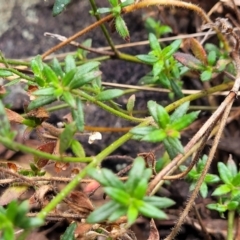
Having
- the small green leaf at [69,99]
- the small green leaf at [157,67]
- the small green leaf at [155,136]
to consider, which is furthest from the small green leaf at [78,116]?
the small green leaf at [157,67]

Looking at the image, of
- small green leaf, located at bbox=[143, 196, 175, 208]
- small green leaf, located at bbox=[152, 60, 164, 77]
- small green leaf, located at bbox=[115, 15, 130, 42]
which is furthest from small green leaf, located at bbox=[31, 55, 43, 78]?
small green leaf, located at bbox=[143, 196, 175, 208]

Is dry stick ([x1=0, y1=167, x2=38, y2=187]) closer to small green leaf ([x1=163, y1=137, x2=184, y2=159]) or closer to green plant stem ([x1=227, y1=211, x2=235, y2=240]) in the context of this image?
small green leaf ([x1=163, y1=137, x2=184, y2=159])

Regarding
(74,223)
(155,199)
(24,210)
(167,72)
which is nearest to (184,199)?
(167,72)

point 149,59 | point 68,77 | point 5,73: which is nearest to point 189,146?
point 68,77

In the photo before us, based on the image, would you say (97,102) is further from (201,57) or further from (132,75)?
(132,75)

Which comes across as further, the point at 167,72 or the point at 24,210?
the point at 167,72
